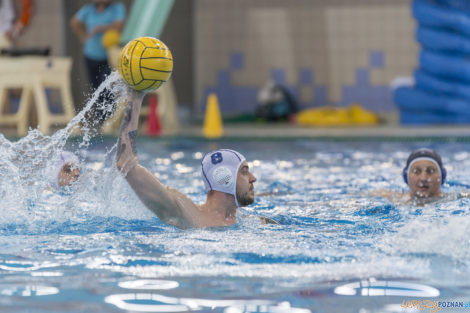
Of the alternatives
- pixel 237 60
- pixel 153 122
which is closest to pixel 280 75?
pixel 237 60

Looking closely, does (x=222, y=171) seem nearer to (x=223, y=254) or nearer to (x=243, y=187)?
(x=243, y=187)

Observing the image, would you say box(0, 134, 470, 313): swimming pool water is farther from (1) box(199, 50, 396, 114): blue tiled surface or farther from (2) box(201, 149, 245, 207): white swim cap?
A: (1) box(199, 50, 396, 114): blue tiled surface

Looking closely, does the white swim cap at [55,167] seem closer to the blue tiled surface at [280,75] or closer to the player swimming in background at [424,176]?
the player swimming in background at [424,176]

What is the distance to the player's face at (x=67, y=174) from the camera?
505 centimetres

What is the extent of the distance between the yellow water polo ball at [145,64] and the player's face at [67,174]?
5.32 feet

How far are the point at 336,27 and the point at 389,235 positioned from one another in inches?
354

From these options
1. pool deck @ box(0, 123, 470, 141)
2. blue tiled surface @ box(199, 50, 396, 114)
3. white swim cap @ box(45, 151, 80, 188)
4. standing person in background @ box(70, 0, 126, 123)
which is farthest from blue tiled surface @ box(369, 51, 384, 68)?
white swim cap @ box(45, 151, 80, 188)

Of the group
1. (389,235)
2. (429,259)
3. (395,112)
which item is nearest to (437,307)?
(429,259)

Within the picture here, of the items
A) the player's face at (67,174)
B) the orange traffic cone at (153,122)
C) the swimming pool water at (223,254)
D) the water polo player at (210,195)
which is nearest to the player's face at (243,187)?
the water polo player at (210,195)

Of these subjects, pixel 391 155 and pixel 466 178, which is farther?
pixel 391 155

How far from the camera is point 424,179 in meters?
5.38

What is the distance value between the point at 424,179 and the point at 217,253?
2297 millimetres

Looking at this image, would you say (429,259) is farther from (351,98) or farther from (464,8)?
(351,98)

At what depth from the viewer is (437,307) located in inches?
110
